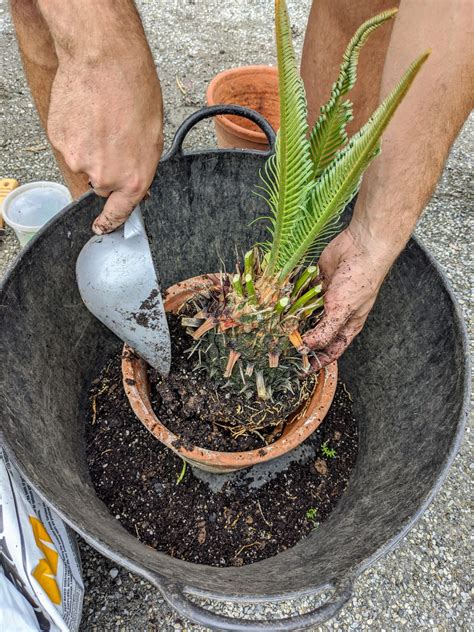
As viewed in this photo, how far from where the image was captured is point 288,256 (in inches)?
34.7

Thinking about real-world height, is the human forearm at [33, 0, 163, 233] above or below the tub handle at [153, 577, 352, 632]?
above

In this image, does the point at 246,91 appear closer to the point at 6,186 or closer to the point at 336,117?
the point at 6,186

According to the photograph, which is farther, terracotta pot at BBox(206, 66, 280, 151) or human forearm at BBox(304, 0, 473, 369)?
terracotta pot at BBox(206, 66, 280, 151)

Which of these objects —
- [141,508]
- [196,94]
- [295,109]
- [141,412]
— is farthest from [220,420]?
[196,94]

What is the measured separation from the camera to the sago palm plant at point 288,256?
2.20ft

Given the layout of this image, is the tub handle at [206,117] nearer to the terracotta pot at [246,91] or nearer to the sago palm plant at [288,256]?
the sago palm plant at [288,256]

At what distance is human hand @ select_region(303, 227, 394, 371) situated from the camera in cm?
96

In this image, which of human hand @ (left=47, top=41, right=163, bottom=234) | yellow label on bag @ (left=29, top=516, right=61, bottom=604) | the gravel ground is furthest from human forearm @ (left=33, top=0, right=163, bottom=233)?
the gravel ground

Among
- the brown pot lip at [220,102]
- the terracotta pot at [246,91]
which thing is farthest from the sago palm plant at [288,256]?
the terracotta pot at [246,91]

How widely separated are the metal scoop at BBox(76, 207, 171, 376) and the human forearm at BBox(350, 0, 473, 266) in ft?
1.39

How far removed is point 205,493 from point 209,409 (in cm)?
27

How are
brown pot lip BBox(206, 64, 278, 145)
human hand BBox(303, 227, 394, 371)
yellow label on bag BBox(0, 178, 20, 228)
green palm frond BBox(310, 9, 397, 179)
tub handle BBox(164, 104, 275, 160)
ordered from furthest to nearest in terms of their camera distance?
yellow label on bag BBox(0, 178, 20, 228) < brown pot lip BBox(206, 64, 278, 145) < tub handle BBox(164, 104, 275, 160) < human hand BBox(303, 227, 394, 371) < green palm frond BBox(310, 9, 397, 179)

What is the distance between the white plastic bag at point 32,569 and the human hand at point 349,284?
68 cm

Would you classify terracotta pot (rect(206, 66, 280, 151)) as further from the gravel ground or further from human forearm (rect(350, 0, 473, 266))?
human forearm (rect(350, 0, 473, 266))
